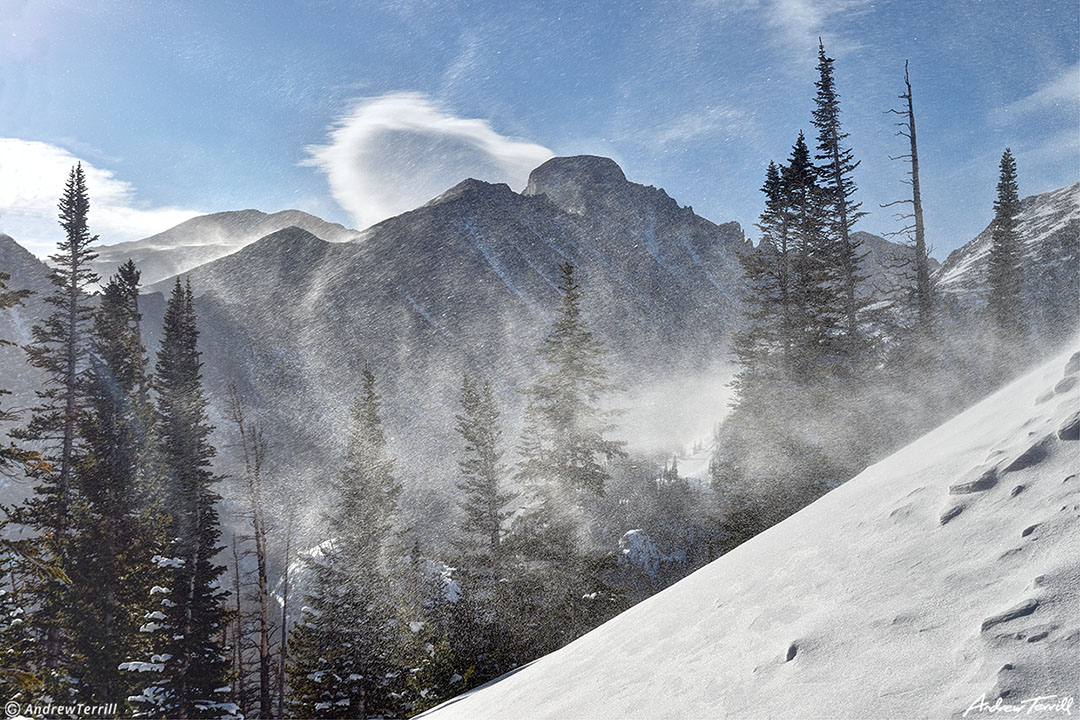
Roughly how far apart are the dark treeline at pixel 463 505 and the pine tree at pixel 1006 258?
11358mm

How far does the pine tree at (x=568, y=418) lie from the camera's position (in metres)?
20.6

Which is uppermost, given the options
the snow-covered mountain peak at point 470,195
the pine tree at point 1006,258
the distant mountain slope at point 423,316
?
the snow-covered mountain peak at point 470,195

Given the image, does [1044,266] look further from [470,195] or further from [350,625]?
[470,195]

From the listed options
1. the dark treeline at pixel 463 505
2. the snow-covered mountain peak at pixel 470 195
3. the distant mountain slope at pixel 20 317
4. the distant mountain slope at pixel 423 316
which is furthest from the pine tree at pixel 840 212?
the snow-covered mountain peak at pixel 470 195

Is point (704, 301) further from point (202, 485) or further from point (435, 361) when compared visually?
point (202, 485)

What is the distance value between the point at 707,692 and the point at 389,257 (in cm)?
17606

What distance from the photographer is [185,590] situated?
19094 millimetres

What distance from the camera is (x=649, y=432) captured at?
111250 millimetres

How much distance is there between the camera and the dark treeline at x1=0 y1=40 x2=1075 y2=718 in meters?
17.2

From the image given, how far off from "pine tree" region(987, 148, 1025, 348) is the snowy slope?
118 ft

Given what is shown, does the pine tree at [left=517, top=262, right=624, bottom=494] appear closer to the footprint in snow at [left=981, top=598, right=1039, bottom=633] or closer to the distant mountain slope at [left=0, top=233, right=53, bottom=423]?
the footprint in snow at [left=981, top=598, right=1039, bottom=633]

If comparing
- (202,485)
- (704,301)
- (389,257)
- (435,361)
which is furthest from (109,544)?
(704,301)

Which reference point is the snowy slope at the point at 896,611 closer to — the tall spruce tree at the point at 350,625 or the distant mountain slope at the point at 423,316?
the tall spruce tree at the point at 350,625

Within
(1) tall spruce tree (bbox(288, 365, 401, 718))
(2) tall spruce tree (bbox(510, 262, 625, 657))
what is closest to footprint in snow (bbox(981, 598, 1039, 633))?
(2) tall spruce tree (bbox(510, 262, 625, 657))
